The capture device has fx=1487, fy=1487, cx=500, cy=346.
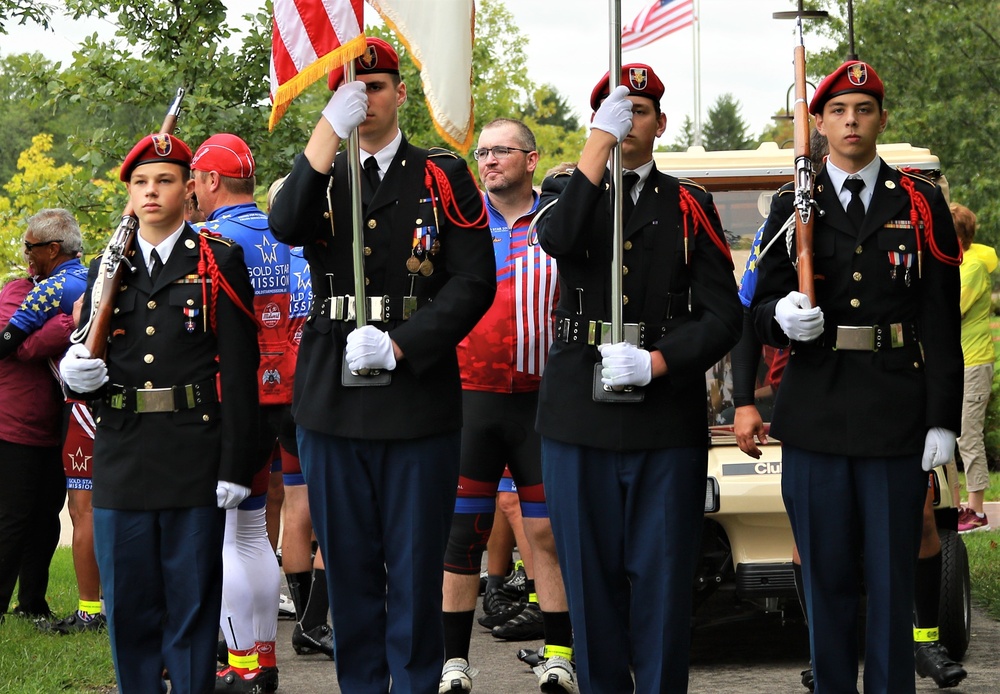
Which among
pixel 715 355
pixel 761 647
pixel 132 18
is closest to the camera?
pixel 715 355

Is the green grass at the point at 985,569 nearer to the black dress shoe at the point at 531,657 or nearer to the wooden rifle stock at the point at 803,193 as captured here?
the black dress shoe at the point at 531,657

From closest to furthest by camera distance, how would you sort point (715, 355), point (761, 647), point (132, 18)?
1. point (715, 355)
2. point (761, 647)
3. point (132, 18)

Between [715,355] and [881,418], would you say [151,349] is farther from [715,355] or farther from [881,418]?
[881,418]

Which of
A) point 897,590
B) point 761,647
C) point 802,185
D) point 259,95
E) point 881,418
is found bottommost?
point 761,647

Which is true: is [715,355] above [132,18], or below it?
below

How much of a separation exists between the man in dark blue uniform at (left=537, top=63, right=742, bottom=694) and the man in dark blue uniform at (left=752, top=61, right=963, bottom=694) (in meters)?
0.37

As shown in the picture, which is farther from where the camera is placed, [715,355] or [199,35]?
[199,35]

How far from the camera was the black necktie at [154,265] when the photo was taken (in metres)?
5.30

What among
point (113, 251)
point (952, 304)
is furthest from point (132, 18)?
point (952, 304)

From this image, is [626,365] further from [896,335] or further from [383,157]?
[383,157]

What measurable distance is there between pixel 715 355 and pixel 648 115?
0.85m

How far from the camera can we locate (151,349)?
5215 millimetres

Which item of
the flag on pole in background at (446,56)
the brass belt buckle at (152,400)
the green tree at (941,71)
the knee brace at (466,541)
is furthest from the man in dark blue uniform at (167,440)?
the green tree at (941,71)

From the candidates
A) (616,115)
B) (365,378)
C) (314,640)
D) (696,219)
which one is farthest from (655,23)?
(314,640)
